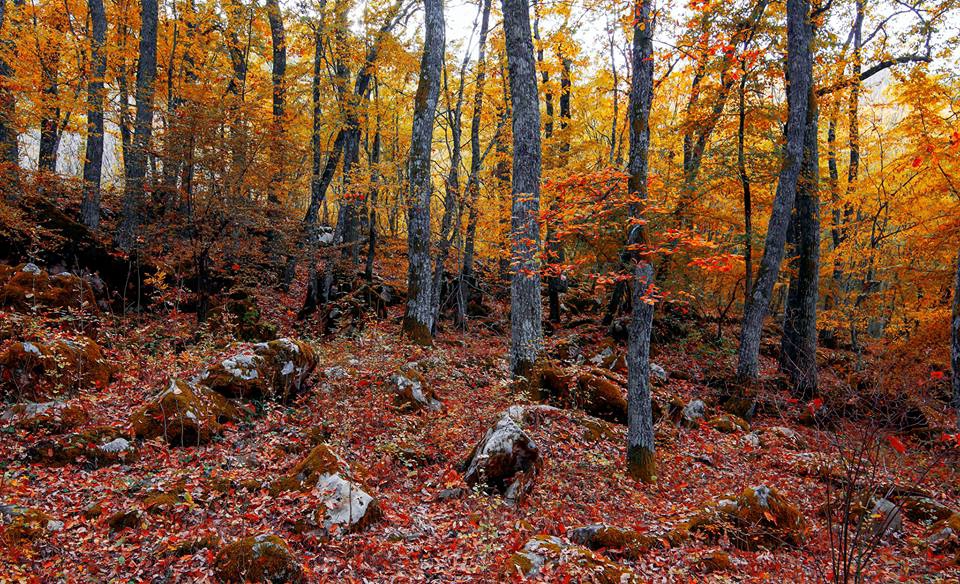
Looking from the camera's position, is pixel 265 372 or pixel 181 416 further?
pixel 265 372

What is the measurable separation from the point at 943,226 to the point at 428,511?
13.5 m

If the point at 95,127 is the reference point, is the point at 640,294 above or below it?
below

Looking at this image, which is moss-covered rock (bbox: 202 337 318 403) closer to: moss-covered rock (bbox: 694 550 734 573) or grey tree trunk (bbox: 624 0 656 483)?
grey tree trunk (bbox: 624 0 656 483)

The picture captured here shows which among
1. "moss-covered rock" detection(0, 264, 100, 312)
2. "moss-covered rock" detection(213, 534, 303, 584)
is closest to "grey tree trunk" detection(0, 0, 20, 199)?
"moss-covered rock" detection(0, 264, 100, 312)

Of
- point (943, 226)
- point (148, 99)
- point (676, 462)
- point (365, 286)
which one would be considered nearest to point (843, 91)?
point (943, 226)

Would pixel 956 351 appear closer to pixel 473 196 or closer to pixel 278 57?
pixel 473 196

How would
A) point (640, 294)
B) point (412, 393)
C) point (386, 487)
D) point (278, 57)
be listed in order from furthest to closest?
1. point (278, 57)
2. point (412, 393)
3. point (640, 294)
4. point (386, 487)

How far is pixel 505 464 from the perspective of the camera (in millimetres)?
6332

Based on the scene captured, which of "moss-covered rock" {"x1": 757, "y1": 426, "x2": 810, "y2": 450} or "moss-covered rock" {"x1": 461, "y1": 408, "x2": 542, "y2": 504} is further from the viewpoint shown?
"moss-covered rock" {"x1": 757, "y1": 426, "x2": 810, "y2": 450}

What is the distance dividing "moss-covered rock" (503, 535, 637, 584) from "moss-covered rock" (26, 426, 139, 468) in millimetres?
4977

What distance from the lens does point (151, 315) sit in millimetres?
10938

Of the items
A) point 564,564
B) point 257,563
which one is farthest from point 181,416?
point 564,564

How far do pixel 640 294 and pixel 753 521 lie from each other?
128 inches

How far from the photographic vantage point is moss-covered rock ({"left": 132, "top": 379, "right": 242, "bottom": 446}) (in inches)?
249
